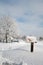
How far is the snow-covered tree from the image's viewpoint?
17.8 meters

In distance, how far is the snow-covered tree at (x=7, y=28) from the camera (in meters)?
17.8

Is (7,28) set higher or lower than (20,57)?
higher

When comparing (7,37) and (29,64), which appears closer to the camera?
(29,64)

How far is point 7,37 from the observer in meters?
18.1

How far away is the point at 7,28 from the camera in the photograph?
709 inches

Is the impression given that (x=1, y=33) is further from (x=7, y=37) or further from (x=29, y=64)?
(x=29, y=64)

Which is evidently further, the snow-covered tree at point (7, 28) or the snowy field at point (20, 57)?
the snow-covered tree at point (7, 28)

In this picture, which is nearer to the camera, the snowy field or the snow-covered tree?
the snowy field

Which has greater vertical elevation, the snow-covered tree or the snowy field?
the snow-covered tree

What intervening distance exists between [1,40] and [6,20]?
2.70 meters

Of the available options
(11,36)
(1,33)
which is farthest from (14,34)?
(1,33)

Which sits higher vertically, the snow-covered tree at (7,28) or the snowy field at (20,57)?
the snow-covered tree at (7,28)

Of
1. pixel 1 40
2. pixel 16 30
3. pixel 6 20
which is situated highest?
pixel 6 20

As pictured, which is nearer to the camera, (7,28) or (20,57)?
(20,57)
